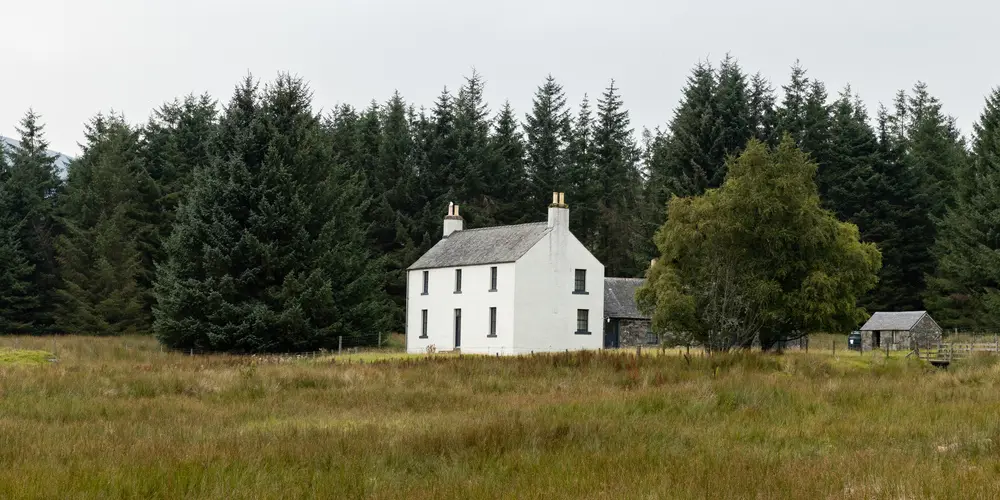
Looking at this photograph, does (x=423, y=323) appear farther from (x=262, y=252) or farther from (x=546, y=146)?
(x=546, y=146)

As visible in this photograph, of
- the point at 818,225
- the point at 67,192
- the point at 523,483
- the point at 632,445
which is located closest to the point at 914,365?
the point at 818,225

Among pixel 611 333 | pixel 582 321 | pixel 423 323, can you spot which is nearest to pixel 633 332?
pixel 611 333

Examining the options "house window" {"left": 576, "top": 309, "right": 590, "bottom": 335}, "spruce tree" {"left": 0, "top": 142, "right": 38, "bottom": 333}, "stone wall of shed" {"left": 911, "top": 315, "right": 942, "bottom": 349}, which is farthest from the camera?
"spruce tree" {"left": 0, "top": 142, "right": 38, "bottom": 333}

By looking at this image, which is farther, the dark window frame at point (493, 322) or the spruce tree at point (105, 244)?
the spruce tree at point (105, 244)

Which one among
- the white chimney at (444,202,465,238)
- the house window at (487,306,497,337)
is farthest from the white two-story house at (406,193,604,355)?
the white chimney at (444,202,465,238)

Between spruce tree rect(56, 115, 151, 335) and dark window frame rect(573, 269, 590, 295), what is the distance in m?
27.5

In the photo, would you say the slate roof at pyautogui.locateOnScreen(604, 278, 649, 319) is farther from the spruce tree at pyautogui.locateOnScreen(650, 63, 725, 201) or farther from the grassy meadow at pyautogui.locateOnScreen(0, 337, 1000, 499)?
the grassy meadow at pyautogui.locateOnScreen(0, 337, 1000, 499)

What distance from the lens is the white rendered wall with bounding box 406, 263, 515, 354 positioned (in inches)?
1908

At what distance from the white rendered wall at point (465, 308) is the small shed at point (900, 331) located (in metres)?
20.8

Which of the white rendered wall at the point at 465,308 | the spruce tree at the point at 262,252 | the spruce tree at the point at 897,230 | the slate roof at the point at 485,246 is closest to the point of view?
the spruce tree at the point at 262,252

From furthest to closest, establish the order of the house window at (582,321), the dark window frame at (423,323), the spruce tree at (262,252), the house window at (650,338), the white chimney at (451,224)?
1. the white chimney at (451,224)
2. the house window at (650,338)
3. the dark window frame at (423,323)
4. the house window at (582,321)
5. the spruce tree at (262,252)

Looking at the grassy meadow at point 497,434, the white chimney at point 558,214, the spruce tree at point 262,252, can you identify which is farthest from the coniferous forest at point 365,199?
the grassy meadow at point 497,434

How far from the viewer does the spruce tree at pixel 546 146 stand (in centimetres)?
7375

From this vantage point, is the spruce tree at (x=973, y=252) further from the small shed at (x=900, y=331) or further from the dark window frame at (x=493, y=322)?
the dark window frame at (x=493, y=322)
